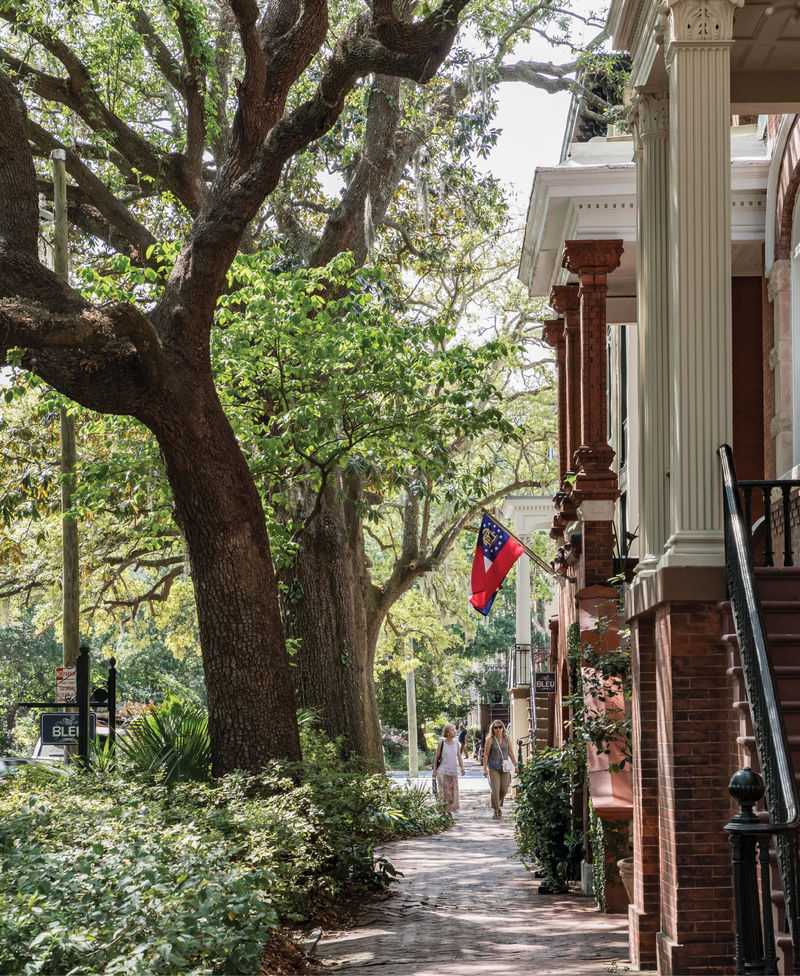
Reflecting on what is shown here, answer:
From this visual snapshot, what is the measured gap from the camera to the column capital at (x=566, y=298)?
15.6m

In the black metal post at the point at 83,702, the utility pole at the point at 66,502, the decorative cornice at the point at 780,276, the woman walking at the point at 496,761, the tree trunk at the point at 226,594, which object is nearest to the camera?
the tree trunk at the point at 226,594

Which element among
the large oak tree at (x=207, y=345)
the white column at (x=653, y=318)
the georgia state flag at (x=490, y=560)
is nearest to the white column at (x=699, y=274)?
the white column at (x=653, y=318)

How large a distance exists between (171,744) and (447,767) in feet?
35.5

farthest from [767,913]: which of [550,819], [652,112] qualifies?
[550,819]

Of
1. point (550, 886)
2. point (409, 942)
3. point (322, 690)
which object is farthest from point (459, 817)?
point (409, 942)

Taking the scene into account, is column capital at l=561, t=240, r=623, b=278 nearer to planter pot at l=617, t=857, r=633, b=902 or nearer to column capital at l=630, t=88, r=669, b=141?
column capital at l=630, t=88, r=669, b=141

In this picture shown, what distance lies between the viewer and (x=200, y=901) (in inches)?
232

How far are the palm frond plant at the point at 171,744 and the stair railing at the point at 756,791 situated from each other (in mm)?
6330

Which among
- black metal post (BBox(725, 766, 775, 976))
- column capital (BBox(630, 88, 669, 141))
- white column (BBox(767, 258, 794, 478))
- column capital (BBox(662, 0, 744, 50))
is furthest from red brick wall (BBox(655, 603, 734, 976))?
white column (BBox(767, 258, 794, 478))

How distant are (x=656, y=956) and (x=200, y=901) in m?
3.60

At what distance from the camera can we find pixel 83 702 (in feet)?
46.4

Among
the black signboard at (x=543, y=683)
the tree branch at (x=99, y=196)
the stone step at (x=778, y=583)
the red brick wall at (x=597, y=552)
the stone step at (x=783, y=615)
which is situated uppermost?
the tree branch at (x=99, y=196)

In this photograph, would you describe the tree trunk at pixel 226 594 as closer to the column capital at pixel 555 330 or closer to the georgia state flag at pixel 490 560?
the column capital at pixel 555 330

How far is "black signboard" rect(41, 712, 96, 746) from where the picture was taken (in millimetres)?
14023
